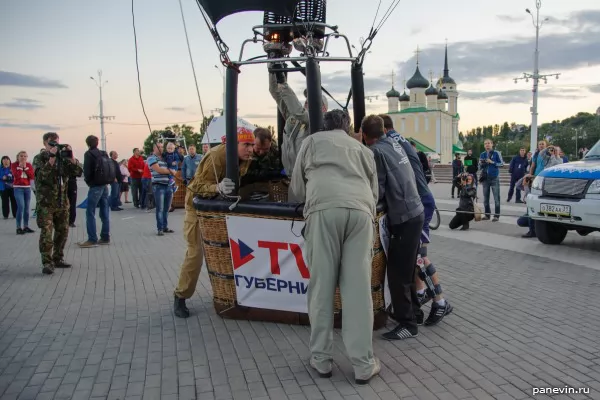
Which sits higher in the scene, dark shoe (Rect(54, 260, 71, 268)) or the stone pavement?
dark shoe (Rect(54, 260, 71, 268))

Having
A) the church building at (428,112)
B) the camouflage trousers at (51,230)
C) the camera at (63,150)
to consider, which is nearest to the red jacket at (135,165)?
the camera at (63,150)

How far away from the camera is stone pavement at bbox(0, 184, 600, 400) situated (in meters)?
3.73

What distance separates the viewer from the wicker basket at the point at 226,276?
15.7 feet

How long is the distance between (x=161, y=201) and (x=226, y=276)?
6728 millimetres

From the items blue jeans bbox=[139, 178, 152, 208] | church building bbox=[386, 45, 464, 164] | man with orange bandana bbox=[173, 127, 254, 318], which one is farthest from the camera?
church building bbox=[386, 45, 464, 164]

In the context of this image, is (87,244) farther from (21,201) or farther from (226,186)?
(226,186)

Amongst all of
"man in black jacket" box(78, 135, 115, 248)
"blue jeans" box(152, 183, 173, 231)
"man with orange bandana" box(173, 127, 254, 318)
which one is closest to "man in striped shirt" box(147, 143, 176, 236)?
"blue jeans" box(152, 183, 173, 231)

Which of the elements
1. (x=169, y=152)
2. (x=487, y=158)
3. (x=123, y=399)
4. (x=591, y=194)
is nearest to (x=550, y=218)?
(x=591, y=194)

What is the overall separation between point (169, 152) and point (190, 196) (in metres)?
8.49

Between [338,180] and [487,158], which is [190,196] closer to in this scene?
[338,180]

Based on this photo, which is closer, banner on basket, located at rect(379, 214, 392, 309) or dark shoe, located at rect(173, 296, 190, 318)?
banner on basket, located at rect(379, 214, 392, 309)

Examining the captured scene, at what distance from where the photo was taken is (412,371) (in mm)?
3975

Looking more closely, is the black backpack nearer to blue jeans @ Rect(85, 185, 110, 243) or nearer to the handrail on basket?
blue jeans @ Rect(85, 185, 110, 243)

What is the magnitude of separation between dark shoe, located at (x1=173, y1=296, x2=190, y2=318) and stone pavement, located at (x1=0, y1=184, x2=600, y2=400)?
0.25 feet
